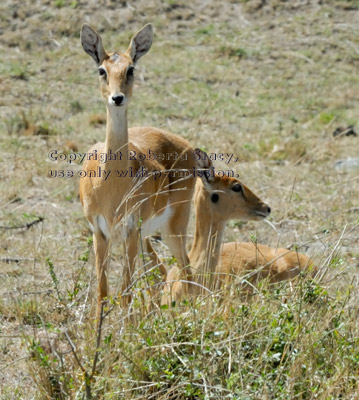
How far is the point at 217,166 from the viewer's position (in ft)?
29.1

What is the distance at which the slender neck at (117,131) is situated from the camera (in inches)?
214

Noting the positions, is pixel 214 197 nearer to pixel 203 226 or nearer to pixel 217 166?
pixel 203 226

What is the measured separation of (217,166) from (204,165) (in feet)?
7.51

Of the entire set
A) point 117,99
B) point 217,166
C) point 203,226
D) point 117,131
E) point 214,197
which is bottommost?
point 217,166

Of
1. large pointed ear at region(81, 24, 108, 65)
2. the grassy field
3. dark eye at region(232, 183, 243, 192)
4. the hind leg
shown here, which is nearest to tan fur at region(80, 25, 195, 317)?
large pointed ear at region(81, 24, 108, 65)

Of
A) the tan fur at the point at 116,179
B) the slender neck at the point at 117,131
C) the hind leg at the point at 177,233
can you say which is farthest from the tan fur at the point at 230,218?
the slender neck at the point at 117,131

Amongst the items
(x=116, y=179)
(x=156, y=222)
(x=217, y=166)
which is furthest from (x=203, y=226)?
(x=217, y=166)

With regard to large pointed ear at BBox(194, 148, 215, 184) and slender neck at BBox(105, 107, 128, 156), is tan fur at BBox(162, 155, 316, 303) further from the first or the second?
slender neck at BBox(105, 107, 128, 156)

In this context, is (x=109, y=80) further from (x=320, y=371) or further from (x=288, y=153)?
(x=288, y=153)

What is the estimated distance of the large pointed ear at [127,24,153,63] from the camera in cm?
591

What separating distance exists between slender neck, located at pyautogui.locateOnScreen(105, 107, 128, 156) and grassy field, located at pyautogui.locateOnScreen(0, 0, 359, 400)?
0.80m

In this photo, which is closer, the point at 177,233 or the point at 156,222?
the point at 156,222

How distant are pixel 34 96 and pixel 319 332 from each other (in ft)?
27.2

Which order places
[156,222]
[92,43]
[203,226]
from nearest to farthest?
[92,43] < [156,222] < [203,226]
